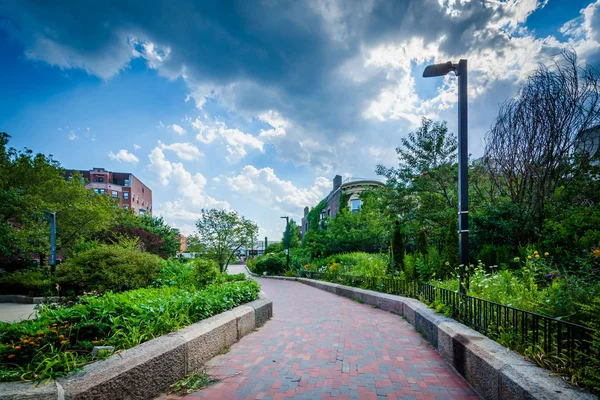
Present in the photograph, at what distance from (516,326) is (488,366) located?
0.72 m

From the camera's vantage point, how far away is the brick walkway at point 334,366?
11.0ft

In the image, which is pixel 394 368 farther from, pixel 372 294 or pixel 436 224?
pixel 436 224

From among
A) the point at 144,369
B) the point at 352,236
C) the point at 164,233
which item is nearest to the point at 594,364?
the point at 144,369

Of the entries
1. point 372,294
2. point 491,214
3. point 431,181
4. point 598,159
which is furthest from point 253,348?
point 598,159

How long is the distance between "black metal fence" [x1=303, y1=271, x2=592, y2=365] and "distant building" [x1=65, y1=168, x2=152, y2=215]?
6019cm

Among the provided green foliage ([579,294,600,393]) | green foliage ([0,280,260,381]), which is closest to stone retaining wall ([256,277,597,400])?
green foliage ([579,294,600,393])

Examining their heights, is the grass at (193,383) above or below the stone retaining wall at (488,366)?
below

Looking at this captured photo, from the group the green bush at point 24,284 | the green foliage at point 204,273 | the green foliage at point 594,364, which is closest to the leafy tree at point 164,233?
the green bush at point 24,284

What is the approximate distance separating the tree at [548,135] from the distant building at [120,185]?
5896cm

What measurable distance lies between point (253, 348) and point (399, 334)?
2726 millimetres

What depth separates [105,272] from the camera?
8.76 metres

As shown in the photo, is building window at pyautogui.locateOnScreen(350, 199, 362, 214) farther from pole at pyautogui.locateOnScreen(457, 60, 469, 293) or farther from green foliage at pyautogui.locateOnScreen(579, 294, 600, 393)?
green foliage at pyautogui.locateOnScreen(579, 294, 600, 393)

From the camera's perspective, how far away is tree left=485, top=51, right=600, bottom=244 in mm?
9703

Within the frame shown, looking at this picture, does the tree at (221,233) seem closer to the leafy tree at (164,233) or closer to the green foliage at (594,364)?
the leafy tree at (164,233)
